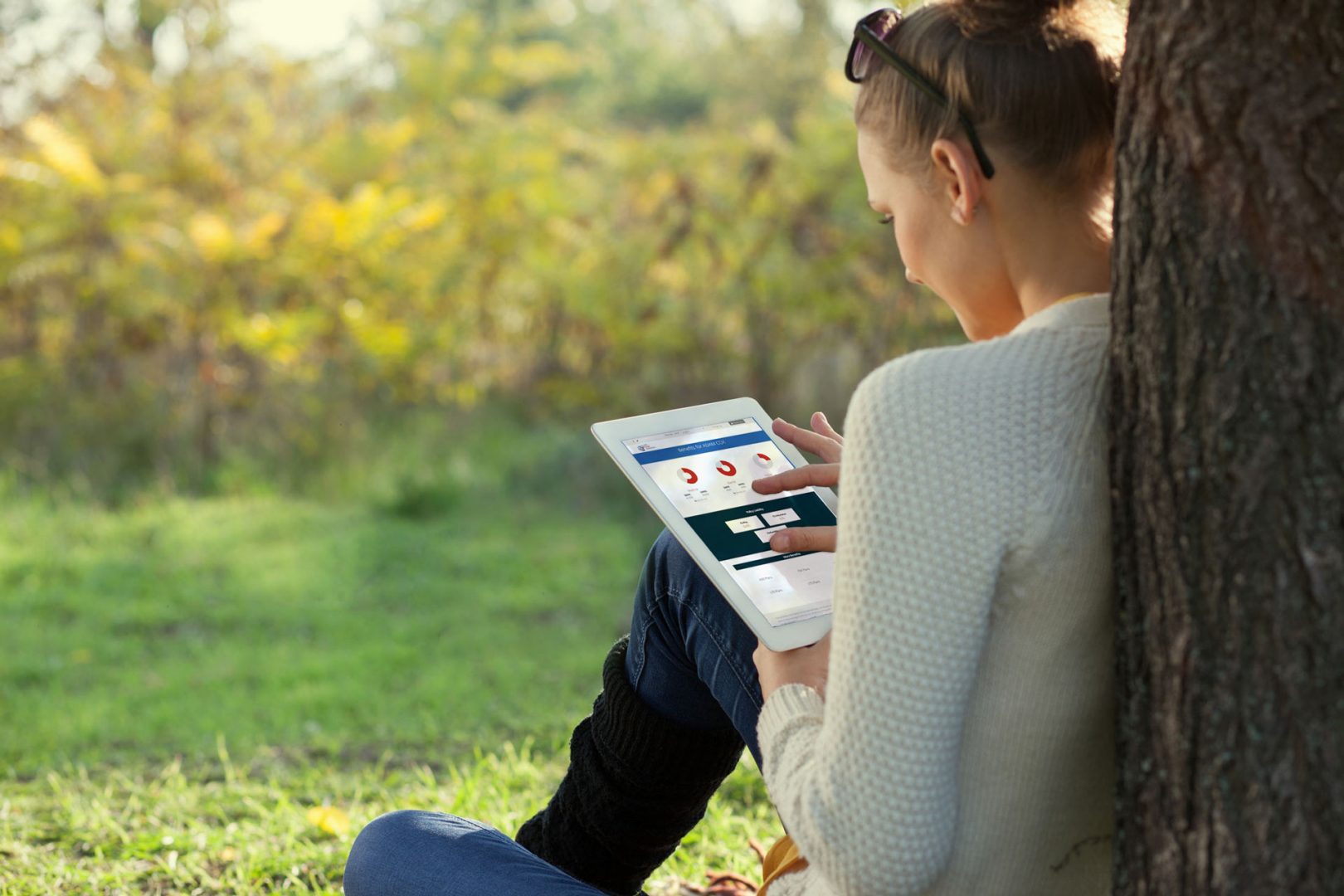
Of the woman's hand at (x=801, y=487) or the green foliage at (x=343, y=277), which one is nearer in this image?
the woman's hand at (x=801, y=487)

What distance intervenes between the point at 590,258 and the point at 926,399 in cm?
644

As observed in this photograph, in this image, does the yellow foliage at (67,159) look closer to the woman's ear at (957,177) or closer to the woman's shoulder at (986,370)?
the woman's ear at (957,177)

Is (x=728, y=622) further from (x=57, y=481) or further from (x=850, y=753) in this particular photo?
(x=57, y=481)

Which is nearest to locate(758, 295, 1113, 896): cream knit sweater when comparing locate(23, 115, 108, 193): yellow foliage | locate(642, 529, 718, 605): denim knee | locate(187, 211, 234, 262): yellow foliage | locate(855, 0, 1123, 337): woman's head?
locate(855, 0, 1123, 337): woman's head

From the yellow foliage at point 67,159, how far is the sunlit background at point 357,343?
0.01m

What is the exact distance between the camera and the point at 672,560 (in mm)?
2125

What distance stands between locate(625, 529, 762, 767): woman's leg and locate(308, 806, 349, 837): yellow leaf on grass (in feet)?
3.15

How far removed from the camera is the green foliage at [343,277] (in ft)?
23.1

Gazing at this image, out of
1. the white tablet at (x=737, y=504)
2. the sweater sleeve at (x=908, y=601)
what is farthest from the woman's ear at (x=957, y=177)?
the white tablet at (x=737, y=504)

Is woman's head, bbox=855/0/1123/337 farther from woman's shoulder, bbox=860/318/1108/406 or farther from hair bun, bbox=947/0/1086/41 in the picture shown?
woman's shoulder, bbox=860/318/1108/406

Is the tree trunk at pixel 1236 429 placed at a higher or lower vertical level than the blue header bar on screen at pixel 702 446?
higher

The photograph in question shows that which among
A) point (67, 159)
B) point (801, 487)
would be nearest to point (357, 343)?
point (67, 159)

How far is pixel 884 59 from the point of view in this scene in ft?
Result: 5.01

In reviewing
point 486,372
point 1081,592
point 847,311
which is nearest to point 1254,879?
point 1081,592
